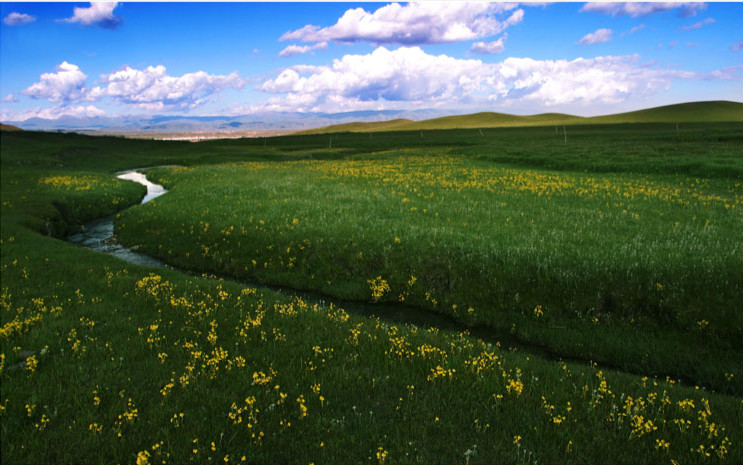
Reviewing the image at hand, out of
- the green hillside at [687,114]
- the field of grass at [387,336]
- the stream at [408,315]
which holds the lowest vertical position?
the stream at [408,315]

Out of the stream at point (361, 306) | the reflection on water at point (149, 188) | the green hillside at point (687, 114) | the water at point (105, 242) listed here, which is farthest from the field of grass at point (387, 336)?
the green hillside at point (687, 114)

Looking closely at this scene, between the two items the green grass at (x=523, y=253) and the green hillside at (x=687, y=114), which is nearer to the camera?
the green grass at (x=523, y=253)

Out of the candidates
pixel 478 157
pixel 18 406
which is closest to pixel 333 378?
pixel 18 406

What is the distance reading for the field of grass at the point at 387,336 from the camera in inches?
237

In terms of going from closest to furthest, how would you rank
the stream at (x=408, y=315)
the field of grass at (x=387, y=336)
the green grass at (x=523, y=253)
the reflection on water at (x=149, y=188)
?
the field of grass at (x=387, y=336), the green grass at (x=523, y=253), the stream at (x=408, y=315), the reflection on water at (x=149, y=188)

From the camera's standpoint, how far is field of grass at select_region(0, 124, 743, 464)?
6012mm

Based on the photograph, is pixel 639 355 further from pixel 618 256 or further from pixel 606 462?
pixel 606 462

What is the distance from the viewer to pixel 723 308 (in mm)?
10789

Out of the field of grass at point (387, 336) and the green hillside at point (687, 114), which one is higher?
the green hillside at point (687, 114)

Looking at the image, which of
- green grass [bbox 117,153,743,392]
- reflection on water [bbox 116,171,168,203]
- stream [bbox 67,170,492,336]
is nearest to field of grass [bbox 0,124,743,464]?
green grass [bbox 117,153,743,392]

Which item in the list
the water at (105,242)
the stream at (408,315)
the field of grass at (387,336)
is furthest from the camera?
the water at (105,242)

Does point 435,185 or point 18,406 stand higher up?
point 435,185

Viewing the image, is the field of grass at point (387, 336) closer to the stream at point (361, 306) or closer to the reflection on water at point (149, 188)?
the stream at point (361, 306)

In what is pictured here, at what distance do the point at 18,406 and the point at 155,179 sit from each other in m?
44.6
